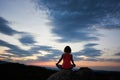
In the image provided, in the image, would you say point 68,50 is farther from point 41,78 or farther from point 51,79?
point 41,78

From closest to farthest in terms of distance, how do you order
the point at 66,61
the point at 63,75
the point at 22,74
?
1. the point at 63,75
2. the point at 66,61
3. the point at 22,74

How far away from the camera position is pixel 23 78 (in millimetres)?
23828

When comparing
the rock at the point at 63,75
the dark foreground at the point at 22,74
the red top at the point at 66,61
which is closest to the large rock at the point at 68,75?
the rock at the point at 63,75

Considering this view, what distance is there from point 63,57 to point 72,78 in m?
1.66

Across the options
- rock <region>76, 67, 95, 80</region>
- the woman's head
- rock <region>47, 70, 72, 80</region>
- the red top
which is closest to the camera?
rock <region>47, 70, 72, 80</region>

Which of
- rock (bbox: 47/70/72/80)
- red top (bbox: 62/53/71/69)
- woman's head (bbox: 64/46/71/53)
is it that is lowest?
rock (bbox: 47/70/72/80)

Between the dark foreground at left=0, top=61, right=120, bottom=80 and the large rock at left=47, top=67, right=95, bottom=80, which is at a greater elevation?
the dark foreground at left=0, top=61, right=120, bottom=80

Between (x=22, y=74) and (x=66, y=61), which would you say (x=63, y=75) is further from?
(x=22, y=74)

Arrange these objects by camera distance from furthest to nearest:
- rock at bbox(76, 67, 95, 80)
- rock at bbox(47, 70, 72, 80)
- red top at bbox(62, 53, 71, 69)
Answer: rock at bbox(76, 67, 95, 80)
red top at bbox(62, 53, 71, 69)
rock at bbox(47, 70, 72, 80)

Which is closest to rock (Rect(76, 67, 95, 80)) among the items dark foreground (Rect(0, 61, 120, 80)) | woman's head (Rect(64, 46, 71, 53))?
woman's head (Rect(64, 46, 71, 53))

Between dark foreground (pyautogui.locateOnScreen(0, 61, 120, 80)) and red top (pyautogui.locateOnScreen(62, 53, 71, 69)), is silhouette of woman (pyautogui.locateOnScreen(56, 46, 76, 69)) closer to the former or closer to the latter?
red top (pyautogui.locateOnScreen(62, 53, 71, 69))

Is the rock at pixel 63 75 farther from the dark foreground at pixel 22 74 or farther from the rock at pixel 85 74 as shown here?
the dark foreground at pixel 22 74

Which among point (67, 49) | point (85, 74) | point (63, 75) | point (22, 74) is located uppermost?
point (67, 49)

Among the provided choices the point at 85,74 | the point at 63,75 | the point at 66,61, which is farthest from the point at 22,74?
the point at 63,75
